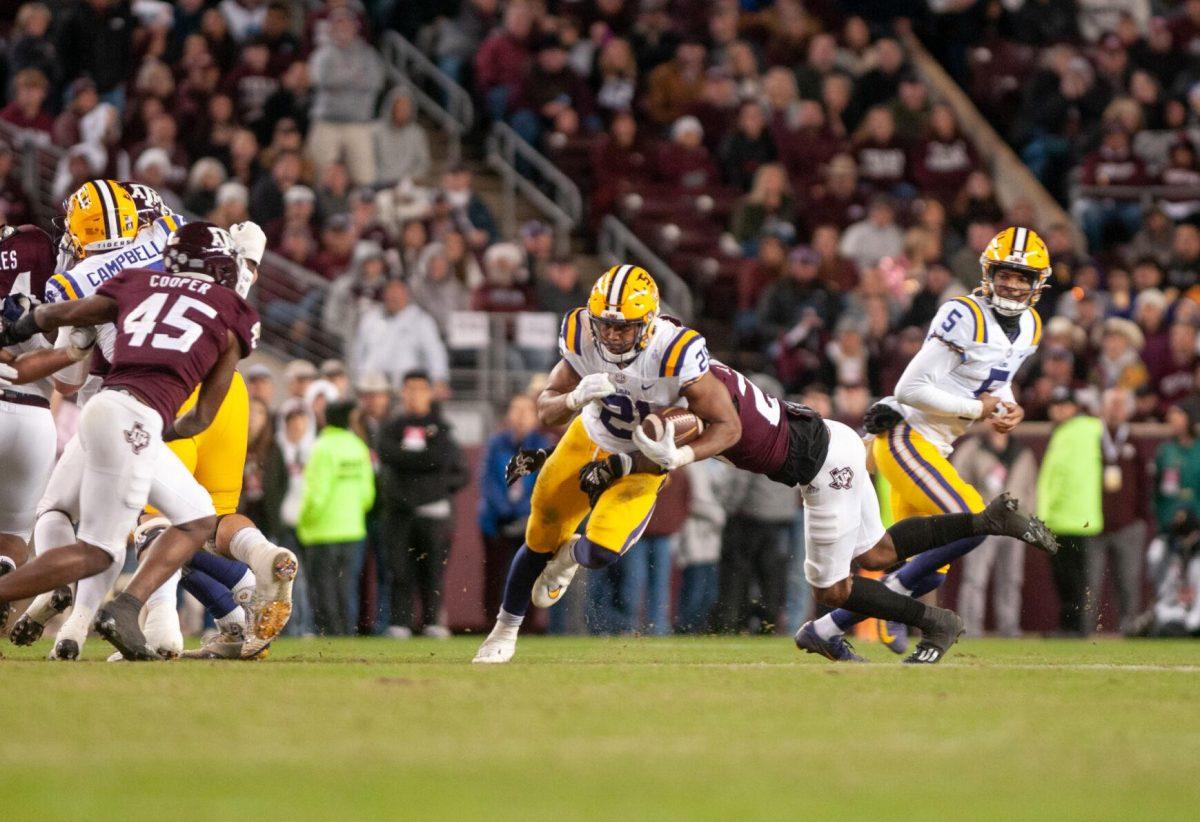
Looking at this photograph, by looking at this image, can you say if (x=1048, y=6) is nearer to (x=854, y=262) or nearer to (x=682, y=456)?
(x=854, y=262)

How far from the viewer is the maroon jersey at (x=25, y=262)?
9.52 meters

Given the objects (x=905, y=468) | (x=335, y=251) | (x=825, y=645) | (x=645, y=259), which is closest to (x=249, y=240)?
(x=825, y=645)

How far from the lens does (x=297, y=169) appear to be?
16.4 m

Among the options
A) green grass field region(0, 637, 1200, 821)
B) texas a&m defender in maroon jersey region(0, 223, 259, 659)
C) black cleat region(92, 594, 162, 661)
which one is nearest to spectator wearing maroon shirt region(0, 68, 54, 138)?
texas a&m defender in maroon jersey region(0, 223, 259, 659)

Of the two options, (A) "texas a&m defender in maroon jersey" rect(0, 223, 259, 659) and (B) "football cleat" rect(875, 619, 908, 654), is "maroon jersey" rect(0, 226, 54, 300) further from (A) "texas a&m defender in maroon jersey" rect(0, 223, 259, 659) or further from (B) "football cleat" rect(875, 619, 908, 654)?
(B) "football cleat" rect(875, 619, 908, 654)

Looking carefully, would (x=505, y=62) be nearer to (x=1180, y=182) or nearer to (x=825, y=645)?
(x=1180, y=182)

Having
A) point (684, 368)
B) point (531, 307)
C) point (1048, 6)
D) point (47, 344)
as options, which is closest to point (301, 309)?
point (531, 307)

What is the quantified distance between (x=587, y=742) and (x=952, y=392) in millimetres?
4924

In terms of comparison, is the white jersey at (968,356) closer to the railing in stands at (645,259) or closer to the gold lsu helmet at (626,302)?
the gold lsu helmet at (626,302)

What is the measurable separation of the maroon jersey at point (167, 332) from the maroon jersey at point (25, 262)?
1.35 m

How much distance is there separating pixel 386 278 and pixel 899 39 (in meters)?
8.19

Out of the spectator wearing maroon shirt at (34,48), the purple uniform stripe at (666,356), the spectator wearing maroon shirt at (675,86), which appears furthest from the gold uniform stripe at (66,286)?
the spectator wearing maroon shirt at (675,86)

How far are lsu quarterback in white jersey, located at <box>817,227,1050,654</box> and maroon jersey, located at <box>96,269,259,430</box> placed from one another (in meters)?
3.65

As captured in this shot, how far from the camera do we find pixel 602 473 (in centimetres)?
871
